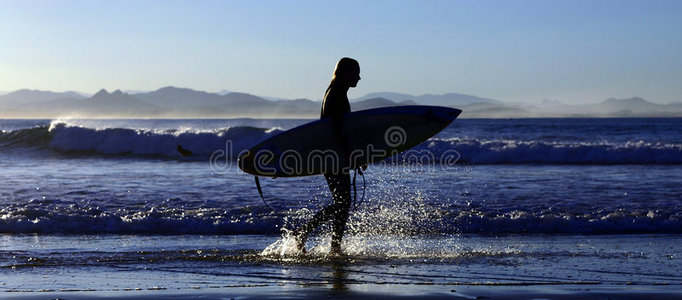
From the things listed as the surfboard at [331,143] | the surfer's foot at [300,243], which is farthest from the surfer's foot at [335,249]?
the surfboard at [331,143]

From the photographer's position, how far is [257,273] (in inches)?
241

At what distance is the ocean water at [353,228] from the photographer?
6.09 meters

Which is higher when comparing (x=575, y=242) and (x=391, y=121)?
(x=391, y=121)

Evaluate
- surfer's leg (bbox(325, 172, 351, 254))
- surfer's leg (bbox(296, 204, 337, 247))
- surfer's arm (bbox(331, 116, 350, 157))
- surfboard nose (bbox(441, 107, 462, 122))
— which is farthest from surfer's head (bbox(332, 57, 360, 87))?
surfboard nose (bbox(441, 107, 462, 122))

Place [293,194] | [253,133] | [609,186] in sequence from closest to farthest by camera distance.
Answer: [293,194]
[609,186]
[253,133]

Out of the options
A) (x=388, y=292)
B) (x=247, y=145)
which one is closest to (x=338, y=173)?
(x=388, y=292)

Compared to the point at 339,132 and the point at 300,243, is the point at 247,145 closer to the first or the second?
the point at 300,243

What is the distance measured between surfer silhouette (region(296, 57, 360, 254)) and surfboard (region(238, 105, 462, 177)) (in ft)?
0.72

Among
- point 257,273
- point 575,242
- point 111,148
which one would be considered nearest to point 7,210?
point 257,273

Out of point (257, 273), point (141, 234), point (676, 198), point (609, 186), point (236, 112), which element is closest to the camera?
point (257, 273)

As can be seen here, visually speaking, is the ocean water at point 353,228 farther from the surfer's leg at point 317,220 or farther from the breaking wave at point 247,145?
the breaking wave at point 247,145

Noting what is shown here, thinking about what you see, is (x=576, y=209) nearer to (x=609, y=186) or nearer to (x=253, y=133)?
(x=609, y=186)

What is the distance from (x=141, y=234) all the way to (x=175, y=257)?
1.98 meters

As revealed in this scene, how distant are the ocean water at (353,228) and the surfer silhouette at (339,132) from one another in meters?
0.37
